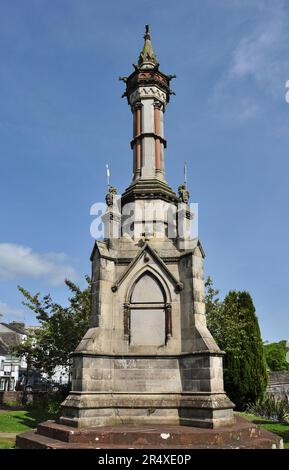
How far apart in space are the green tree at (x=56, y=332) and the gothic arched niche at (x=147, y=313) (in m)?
11.3

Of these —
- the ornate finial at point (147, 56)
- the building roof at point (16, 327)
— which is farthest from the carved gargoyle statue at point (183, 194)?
the building roof at point (16, 327)

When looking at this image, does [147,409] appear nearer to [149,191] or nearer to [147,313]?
[147,313]

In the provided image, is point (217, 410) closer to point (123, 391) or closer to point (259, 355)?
point (123, 391)

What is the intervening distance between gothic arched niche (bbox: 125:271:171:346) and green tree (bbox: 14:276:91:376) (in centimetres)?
1133

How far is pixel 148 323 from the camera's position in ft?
38.2

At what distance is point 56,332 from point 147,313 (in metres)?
13.3

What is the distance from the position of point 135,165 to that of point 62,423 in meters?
8.93

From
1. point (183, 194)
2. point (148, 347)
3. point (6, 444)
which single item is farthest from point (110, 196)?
point (6, 444)

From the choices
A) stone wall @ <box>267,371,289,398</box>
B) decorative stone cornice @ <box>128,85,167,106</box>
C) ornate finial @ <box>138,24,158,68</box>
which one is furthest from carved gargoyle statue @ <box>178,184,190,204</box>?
stone wall @ <box>267,371,289,398</box>

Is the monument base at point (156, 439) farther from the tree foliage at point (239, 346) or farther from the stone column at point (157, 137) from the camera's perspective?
the tree foliage at point (239, 346)

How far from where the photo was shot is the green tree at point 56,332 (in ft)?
74.5
